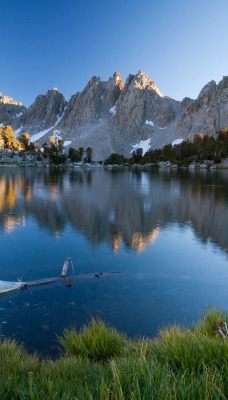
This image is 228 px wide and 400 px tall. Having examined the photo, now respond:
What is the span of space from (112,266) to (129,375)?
12.7 m

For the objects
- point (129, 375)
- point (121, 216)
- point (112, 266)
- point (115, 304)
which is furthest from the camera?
point (121, 216)

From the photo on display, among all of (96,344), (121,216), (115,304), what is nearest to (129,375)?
(96,344)

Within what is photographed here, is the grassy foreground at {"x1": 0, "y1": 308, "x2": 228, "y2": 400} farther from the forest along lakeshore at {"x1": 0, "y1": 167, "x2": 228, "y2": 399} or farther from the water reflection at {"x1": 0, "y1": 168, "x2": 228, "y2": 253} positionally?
the water reflection at {"x1": 0, "y1": 168, "x2": 228, "y2": 253}

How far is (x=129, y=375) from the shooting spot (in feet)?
11.6

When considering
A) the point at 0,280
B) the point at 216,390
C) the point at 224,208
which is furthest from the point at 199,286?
the point at 224,208

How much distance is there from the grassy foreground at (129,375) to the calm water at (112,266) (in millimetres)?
2898

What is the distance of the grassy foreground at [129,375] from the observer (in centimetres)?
325

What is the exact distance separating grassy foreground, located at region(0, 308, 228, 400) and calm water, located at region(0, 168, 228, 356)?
2.90 metres

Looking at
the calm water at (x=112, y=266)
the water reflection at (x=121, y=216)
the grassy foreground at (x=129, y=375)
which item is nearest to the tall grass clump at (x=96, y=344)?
the grassy foreground at (x=129, y=375)

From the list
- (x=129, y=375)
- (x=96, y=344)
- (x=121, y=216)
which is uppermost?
(x=129, y=375)

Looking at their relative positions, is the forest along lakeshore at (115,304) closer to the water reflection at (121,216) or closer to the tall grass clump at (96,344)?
the tall grass clump at (96,344)

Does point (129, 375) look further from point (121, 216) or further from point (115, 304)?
point (121, 216)

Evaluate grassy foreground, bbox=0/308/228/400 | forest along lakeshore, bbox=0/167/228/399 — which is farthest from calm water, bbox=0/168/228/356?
grassy foreground, bbox=0/308/228/400

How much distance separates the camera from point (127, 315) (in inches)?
419
